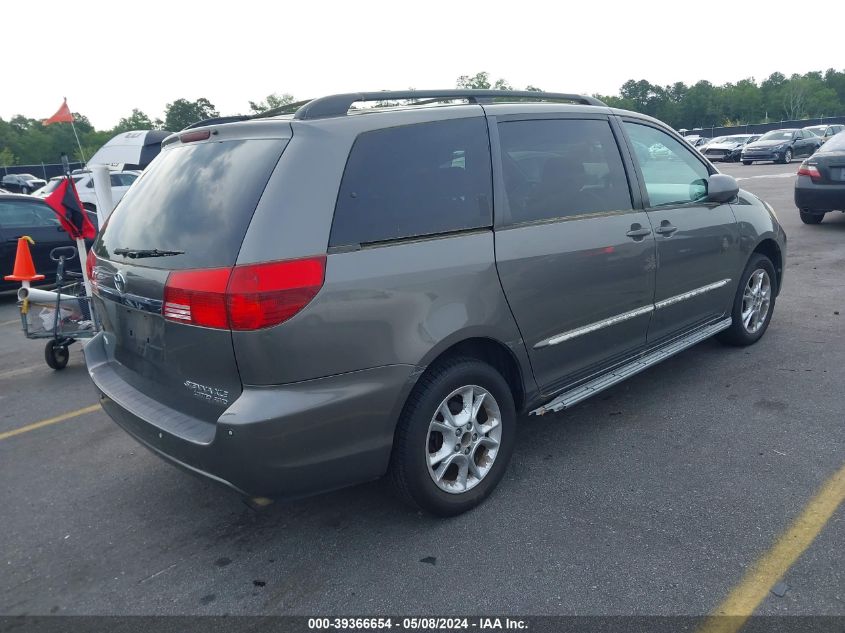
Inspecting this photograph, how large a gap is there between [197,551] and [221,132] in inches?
73.6

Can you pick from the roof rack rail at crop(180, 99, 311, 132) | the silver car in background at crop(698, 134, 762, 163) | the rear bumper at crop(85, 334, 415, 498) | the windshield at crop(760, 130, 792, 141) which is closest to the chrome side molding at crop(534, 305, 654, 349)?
the rear bumper at crop(85, 334, 415, 498)

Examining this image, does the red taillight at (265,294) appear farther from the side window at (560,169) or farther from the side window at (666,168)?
the side window at (666,168)

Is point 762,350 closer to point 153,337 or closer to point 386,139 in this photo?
point 386,139

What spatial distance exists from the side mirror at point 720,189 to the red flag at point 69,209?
15.4 feet

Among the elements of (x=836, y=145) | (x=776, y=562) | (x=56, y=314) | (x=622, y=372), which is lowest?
(x=776, y=562)

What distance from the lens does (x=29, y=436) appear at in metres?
4.40

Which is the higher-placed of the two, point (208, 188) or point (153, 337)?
point (208, 188)

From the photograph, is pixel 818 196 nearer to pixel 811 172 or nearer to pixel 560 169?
pixel 811 172

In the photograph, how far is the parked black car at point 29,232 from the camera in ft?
30.4

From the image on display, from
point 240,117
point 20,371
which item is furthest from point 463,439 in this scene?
point 20,371

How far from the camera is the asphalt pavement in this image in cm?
260

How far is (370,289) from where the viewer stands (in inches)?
105

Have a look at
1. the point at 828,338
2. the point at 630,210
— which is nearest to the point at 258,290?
the point at 630,210

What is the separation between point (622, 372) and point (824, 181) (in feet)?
28.3
